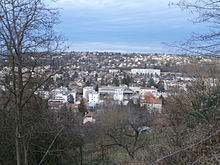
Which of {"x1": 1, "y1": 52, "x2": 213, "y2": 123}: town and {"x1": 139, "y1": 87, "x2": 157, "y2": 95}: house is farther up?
{"x1": 1, "y1": 52, "x2": 213, "y2": 123}: town

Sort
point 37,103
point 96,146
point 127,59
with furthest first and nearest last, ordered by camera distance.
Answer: point 127,59
point 96,146
point 37,103

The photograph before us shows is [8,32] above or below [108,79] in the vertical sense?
above

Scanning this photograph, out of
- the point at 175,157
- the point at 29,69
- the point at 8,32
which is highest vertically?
the point at 8,32

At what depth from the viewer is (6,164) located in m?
6.61

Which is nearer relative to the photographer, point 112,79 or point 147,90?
point 147,90

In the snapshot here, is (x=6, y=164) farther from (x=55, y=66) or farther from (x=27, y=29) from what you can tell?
(x=27, y=29)

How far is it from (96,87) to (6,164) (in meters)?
50.0

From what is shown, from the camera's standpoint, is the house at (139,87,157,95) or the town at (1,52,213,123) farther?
the house at (139,87,157,95)

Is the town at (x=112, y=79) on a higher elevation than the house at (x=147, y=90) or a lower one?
higher

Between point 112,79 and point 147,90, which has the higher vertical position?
point 112,79

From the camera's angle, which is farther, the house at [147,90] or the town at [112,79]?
the house at [147,90]

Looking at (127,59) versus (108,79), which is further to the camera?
(108,79)

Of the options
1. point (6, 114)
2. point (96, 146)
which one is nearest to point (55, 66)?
point (6, 114)

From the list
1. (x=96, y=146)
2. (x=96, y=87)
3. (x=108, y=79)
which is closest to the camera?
(x=96, y=146)
